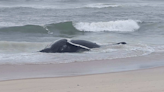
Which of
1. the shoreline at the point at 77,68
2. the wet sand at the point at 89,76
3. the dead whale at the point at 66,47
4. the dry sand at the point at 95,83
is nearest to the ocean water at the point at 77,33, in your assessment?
the dead whale at the point at 66,47

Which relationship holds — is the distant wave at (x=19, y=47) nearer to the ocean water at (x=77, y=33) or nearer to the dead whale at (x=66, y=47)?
the ocean water at (x=77, y=33)

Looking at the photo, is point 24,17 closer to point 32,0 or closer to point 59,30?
point 59,30

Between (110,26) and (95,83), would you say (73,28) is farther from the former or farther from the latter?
(95,83)

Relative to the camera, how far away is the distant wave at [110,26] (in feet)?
59.4

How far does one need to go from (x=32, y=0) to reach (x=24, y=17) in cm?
1278

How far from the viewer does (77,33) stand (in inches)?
686

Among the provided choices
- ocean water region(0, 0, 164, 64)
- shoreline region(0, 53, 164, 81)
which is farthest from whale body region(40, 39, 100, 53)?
shoreline region(0, 53, 164, 81)

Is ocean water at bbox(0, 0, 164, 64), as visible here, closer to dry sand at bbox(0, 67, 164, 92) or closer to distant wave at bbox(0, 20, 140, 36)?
distant wave at bbox(0, 20, 140, 36)

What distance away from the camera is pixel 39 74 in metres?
7.82

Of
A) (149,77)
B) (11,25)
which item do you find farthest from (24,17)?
(149,77)

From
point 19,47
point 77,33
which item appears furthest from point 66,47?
point 77,33

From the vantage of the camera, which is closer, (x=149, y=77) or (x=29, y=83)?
(x=29, y=83)

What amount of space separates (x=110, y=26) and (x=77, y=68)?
35.2ft

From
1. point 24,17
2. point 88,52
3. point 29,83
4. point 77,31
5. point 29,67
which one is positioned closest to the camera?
point 29,83
